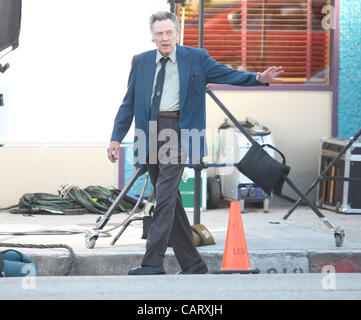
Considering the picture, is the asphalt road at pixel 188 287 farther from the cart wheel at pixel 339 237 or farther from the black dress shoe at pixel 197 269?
the cart wheel at pixel 339 237

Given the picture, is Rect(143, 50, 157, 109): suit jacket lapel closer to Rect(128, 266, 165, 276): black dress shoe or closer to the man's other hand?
the man's other hand

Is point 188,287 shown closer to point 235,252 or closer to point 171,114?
point 235,252

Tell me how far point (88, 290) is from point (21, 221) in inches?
146

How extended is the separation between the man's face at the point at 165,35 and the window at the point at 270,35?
4.08 m

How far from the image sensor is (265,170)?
21.5ft

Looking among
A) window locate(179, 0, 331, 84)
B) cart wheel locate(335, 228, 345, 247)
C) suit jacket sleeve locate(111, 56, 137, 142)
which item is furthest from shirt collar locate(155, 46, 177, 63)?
window locate(179, 0, 331, 84)

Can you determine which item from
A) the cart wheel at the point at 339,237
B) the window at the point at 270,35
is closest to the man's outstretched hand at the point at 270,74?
the cart wheel at the point at 339,237

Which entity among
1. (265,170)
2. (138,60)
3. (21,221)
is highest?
(138,60)

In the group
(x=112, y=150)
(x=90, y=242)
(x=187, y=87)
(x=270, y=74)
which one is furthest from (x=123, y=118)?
(x=270, y=74)

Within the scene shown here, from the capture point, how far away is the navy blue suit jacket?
19.0 ft

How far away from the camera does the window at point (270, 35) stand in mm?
9914

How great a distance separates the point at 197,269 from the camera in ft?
19.2

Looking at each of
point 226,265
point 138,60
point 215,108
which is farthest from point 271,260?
point 215,108
